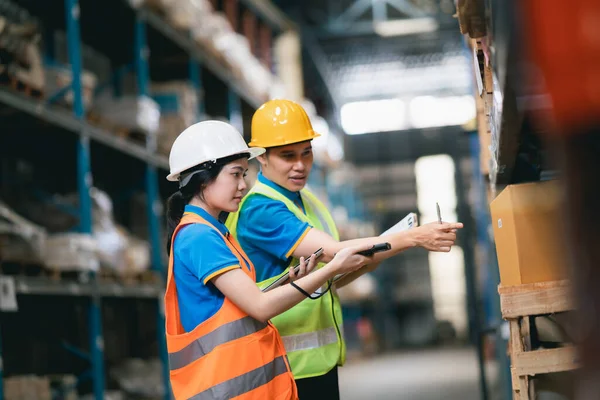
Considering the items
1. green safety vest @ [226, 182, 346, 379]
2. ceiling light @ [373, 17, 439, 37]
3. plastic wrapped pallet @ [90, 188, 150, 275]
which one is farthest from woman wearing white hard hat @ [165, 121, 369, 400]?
ceiling light @ [373, 17, 439, 37]

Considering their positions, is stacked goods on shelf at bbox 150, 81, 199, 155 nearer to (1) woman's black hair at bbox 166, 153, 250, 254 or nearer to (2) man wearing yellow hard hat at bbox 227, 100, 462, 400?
(2) man wearing yellow hard hat at bbox 227, 100, 462, 400

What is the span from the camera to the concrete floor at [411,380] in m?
11.7

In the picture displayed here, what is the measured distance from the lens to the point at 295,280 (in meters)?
3.12

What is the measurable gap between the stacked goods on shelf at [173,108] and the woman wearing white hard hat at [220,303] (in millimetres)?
6021

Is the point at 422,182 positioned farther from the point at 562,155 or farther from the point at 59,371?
the point at 562,155

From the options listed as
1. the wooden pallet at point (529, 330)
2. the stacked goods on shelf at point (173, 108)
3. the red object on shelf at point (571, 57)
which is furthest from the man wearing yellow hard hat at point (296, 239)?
the stacked goods on shelf at point (173, 108)

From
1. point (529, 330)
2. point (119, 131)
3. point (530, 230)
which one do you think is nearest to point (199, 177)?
point (530, 230)

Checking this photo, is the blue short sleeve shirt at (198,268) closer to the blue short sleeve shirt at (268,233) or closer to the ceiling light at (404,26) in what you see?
the blue short sleeve shirt at (268,233)

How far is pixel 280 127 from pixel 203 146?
26.3 inches

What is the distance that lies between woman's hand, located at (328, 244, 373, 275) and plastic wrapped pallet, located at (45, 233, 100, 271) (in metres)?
3.90

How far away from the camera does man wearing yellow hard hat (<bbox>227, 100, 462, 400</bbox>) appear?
3443 mm

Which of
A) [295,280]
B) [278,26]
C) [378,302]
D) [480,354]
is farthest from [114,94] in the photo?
[378,302]

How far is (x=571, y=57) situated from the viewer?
114 centimetres

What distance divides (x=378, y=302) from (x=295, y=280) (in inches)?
1057
